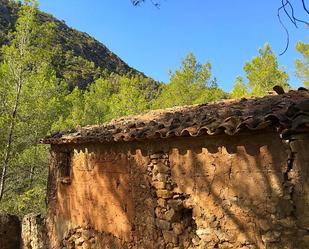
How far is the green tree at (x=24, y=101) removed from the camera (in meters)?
14.8

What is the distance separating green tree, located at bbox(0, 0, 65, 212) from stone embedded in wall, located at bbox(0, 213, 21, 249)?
3970 mm

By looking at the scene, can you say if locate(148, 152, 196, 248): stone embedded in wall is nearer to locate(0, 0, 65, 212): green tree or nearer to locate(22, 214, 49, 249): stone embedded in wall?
locate(22, 214, 49, 249): stone embedded in wall

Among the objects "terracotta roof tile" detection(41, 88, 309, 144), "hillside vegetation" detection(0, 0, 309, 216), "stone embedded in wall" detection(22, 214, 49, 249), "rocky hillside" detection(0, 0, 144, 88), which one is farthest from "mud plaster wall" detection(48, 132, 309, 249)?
"rocky hillside" detection(0, 0, 144, 88)

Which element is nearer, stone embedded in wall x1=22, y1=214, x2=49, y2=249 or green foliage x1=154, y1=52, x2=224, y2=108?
stone embedded in wall x1=22, y1=214, x2=49, y2=249

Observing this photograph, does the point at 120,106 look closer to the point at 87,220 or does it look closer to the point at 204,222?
the point at 87,220

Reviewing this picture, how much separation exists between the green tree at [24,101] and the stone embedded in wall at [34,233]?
14.6ft

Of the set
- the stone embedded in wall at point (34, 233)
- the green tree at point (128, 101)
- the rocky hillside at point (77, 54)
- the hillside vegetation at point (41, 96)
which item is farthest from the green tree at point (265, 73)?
the rocky hillside at point (77, 54)

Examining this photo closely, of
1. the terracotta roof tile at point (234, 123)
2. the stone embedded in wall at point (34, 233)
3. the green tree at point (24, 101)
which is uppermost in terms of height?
the green tree at point (24, 101)

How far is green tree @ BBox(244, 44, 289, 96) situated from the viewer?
887 inches

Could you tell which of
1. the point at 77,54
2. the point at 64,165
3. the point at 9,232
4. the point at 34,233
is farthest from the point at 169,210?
the point at 77,54

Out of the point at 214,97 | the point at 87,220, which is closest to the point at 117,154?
the point at 87,220

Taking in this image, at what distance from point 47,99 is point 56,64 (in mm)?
34647

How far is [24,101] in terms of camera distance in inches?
617

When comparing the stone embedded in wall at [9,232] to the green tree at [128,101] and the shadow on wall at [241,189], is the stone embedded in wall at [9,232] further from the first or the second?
the green tree at [128,101]
